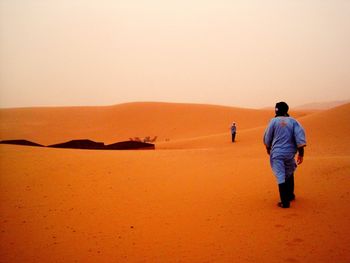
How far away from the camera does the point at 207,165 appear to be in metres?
8.66

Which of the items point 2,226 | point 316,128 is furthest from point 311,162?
point 316,128

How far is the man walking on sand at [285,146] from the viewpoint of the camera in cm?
488

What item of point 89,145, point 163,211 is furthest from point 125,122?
point 163,211

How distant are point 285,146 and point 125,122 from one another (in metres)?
39.0

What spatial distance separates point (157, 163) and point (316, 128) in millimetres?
12284

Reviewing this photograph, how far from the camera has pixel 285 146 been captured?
4.95 meters

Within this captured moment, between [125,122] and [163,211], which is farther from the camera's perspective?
[125,122]

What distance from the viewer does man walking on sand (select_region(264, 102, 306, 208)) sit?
4875 millimetres

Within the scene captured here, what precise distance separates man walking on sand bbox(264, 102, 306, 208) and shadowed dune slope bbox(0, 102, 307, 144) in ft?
89.8

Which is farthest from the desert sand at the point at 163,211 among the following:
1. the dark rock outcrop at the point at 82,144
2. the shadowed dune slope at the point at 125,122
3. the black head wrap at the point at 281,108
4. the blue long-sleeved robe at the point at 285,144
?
the shadowed dune slope at the point at 125,122

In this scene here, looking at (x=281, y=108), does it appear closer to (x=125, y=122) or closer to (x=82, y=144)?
(x=82, y=144)

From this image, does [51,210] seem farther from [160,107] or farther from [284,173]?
[160,107]

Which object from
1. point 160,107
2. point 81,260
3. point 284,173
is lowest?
point 81,260

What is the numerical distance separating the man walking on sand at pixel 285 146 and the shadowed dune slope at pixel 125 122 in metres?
27.4
